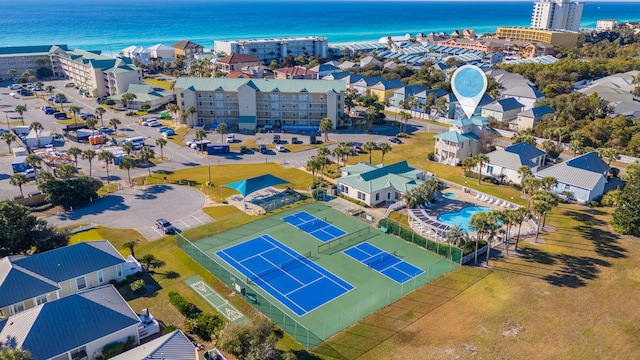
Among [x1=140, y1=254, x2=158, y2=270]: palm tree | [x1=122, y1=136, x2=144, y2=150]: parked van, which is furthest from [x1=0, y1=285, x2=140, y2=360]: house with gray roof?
[x1=122, y1=136, x2=144, y2=150]: parked van

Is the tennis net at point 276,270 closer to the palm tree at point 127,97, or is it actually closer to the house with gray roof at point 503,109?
the house with gray roof at point 503,109

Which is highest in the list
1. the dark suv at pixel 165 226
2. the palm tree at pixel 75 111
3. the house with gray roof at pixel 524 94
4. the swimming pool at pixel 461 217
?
the house with gray roof at pixel 524 94

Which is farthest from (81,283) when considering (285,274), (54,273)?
(285,274)

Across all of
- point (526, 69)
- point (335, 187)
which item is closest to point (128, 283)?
point (335, 187)

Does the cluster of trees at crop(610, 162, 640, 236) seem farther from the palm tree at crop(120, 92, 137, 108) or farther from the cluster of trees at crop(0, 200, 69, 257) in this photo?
the palm tree at crop(120, 92, 137, 108)

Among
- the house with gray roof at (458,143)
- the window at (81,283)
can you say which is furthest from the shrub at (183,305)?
the house with gray roof at (458,143)
